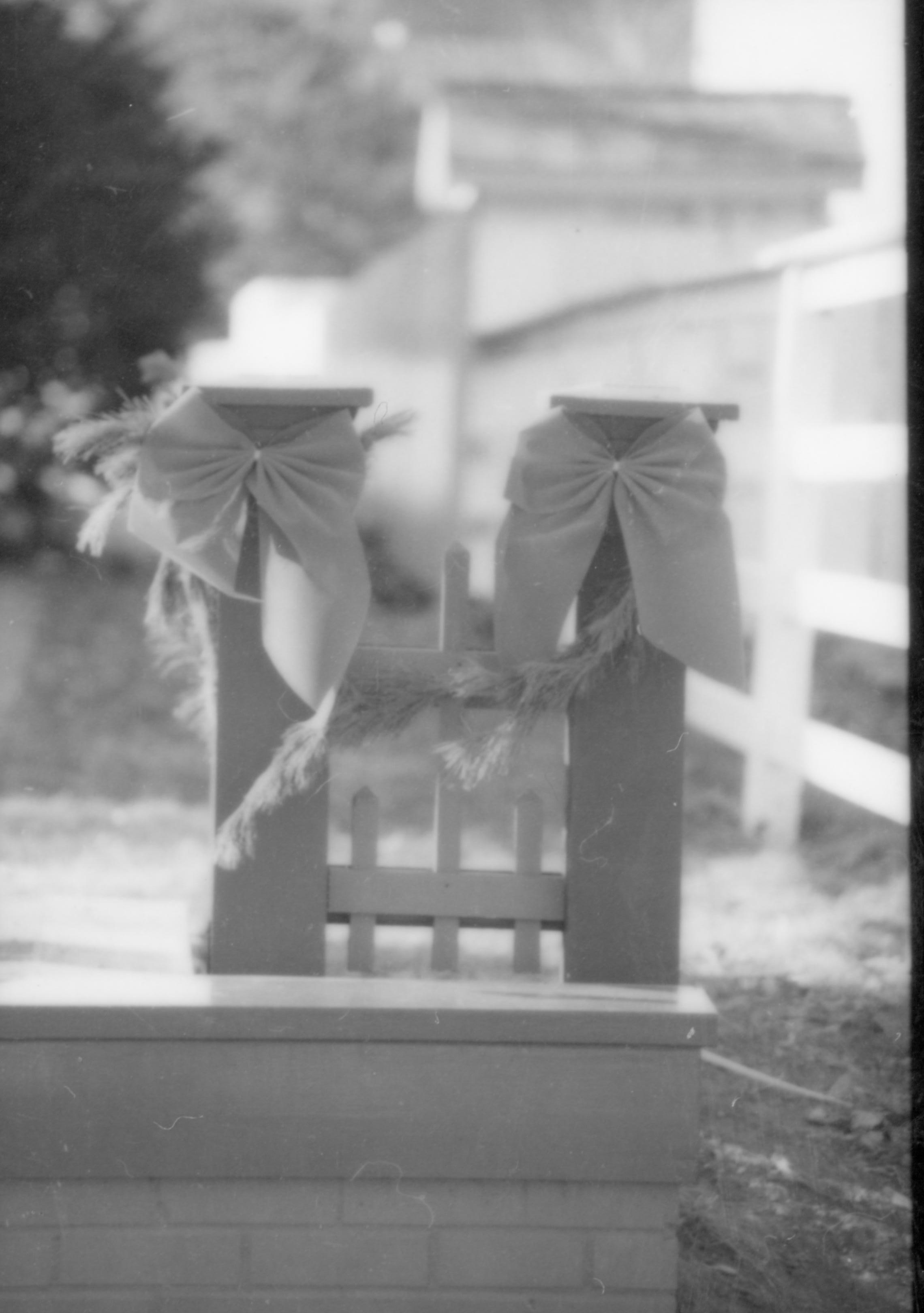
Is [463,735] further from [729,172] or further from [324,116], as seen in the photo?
[324,116]

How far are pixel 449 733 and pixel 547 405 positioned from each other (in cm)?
45

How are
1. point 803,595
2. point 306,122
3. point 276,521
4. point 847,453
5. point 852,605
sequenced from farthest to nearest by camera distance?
point 306,122 < point 803,595 < point 847,453 < point 852,605 < point 276,521

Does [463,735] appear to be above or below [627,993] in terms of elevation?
above

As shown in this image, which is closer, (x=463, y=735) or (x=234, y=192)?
(x=463, y=735)

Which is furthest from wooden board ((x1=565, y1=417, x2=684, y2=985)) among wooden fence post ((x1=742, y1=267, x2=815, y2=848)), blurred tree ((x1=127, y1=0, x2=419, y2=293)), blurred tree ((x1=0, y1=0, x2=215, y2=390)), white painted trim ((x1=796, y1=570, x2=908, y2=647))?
blurred tree ((x1=127, y1=0, x2=419, y2=293))

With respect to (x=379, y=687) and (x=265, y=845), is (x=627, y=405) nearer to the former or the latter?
(x=379, y=687)

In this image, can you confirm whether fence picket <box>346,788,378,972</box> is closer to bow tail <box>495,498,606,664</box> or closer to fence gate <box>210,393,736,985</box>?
fence gate <box>210,393,736,985</box>

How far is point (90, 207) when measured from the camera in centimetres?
729

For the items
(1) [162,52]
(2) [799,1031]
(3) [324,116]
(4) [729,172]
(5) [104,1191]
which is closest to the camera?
(5) [104,1191]

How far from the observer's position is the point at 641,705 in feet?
6.41

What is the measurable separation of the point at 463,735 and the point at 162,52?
816 centimetres

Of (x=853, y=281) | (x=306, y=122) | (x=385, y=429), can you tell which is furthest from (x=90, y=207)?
(x=306, y=122)

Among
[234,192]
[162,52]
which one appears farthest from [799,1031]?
[234,192]

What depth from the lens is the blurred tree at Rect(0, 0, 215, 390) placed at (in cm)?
702
